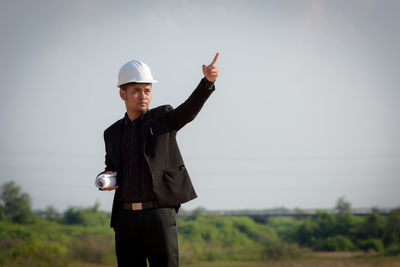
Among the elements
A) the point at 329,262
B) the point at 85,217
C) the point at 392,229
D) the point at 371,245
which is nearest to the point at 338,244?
the point at 371,245

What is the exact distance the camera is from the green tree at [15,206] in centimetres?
2050

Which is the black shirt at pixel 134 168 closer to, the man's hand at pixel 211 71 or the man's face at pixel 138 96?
the man's face at pixel 138 96

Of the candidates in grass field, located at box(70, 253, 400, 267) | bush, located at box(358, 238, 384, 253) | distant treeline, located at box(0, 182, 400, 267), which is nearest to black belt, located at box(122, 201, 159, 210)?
grass field, located at box(70, 253, 400, 267)

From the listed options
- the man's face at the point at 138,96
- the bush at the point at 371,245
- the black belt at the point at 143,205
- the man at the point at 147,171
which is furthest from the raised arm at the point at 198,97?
the bush at the point at 371,245

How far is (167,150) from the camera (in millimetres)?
3812

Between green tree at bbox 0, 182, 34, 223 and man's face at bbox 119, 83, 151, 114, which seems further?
green tree at bbox 0, 182, 34, 223

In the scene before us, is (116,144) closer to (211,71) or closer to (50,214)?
(211,71)

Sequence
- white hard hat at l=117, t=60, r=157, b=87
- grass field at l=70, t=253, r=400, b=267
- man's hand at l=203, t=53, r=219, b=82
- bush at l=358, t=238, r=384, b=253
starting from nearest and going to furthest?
man's hand at l=203, t=53, r=219, b=82 → white hard hat at l=117, t=60, r=157, b=87 → grass field at l=70, t=253, r=400, b=267 → bush at l=358, t=238, r=384, b=253

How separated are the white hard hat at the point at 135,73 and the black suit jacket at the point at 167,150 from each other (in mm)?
244

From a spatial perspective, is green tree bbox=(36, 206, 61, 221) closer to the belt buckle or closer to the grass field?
the grass field

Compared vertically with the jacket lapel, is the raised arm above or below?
above

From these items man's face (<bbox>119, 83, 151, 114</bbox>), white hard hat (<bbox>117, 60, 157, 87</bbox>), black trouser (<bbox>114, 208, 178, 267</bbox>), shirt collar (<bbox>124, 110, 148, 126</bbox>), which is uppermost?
white hard hat (<bbox>117, 60, 157, 87</bbox>)

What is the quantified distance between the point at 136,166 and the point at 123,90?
0.57 metres

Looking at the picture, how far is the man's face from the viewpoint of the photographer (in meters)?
3.85
